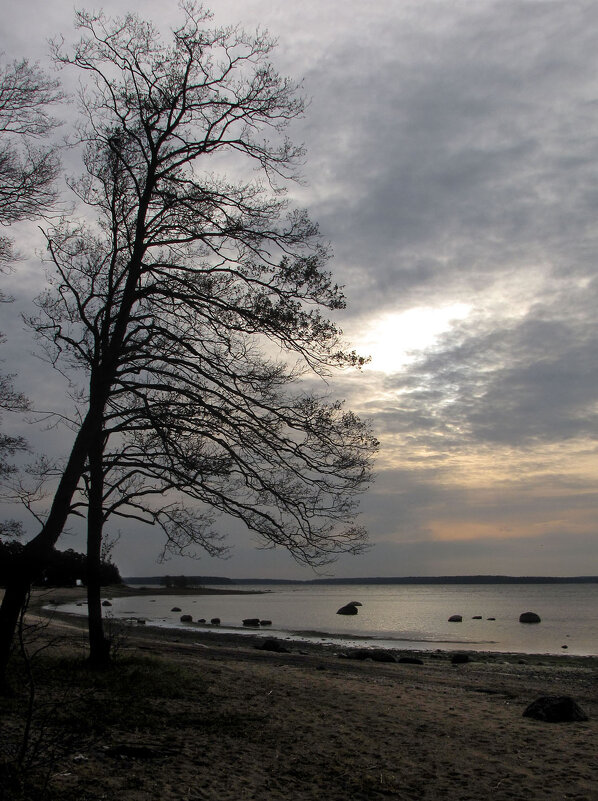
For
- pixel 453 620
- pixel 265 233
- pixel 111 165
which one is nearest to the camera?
pixel 265 233

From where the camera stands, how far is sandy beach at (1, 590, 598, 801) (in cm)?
611

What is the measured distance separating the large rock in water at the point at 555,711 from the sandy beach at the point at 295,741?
0.19m

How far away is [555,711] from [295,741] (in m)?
5.16

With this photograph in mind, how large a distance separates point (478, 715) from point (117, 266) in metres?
10.0

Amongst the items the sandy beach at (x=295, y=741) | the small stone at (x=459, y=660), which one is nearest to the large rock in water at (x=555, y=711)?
the sandy beach at (x=295, y=741)

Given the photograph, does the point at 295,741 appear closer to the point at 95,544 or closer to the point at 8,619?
the point at 8,619

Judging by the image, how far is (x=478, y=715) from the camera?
10.8 meters

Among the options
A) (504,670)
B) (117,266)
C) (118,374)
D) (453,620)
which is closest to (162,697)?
(118,374)

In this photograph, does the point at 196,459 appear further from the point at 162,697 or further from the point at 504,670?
the point at 504,670

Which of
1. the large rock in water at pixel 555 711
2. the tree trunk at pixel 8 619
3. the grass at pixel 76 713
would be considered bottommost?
the large rock in water at pixel 555 711

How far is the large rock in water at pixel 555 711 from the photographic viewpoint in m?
10.5

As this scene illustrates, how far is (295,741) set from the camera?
8.04 metres

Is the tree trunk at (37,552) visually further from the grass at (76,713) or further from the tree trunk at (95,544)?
the tree trunk at (95,544)

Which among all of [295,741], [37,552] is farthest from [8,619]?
[295,741]
